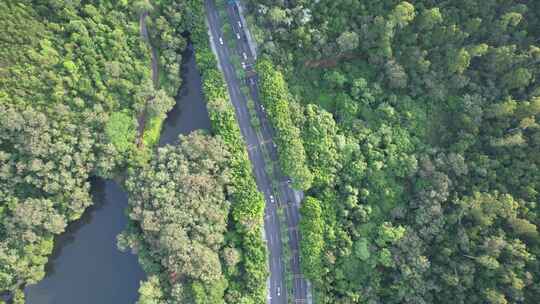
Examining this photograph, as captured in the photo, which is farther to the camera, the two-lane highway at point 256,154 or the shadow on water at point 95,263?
the shadow on water at point 95,263

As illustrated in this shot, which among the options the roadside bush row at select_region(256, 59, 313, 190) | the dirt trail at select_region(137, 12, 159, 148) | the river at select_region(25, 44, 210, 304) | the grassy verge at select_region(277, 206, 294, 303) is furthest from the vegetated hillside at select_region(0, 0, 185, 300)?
the grassy verge at select_region(277, 206, 294, 303)

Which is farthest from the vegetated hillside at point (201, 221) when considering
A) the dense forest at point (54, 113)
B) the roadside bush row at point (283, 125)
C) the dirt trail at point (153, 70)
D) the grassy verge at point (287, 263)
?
the dense forest at point (54, 113)

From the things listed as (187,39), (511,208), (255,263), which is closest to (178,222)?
(255,263)

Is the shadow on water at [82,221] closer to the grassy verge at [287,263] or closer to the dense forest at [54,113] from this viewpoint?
the dense forest at [54,113]

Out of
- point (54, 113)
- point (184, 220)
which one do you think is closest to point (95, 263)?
point (184, 220)

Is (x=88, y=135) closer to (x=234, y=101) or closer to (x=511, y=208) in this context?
(x=234, y=101)

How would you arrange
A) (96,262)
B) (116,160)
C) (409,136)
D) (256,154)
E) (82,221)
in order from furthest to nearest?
(82,221), (96,262), (256,154), (409,136), (116,160)


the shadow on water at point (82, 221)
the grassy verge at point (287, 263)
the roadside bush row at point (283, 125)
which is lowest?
the grassy verge at point (287, 263)

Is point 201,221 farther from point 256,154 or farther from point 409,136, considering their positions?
point 409,136
